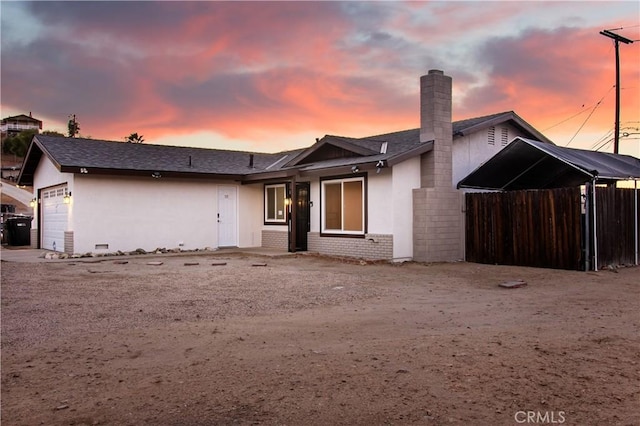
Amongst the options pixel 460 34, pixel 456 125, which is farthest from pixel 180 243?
pixel 460 34

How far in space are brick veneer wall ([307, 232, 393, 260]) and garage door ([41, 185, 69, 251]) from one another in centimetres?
866

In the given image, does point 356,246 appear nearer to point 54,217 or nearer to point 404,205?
point 404,205

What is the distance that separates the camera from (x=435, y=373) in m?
4.43

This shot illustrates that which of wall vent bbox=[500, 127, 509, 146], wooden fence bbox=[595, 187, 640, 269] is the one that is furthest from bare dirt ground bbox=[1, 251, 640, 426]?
wall vent bbox=[500, 127, 509, 146]

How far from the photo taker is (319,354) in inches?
200

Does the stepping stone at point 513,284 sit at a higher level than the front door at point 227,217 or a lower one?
lower

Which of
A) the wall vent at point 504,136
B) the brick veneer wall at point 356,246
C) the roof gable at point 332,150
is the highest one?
the wall vent at point 504,136

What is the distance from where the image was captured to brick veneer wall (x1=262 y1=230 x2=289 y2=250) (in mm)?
18391

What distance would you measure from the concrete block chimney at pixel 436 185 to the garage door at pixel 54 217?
1196 cm

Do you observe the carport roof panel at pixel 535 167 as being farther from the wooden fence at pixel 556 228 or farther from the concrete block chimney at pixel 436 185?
the wooden fence at pixel 556 228

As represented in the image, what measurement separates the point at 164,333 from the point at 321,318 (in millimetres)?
2141

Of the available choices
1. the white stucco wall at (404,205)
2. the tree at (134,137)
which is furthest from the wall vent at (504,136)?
the tree at (134,137)

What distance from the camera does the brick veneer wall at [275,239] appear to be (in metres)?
18.4

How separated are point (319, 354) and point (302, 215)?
12223mm
